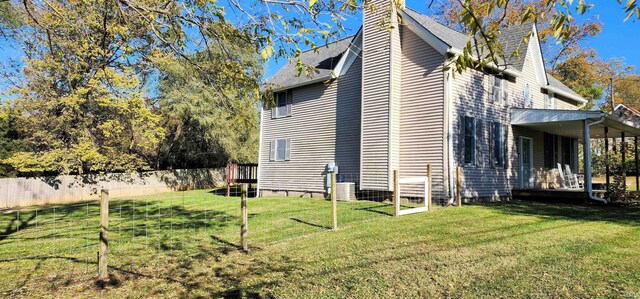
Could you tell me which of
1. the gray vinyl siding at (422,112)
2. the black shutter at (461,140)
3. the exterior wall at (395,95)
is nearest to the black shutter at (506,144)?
the black shutter at (461,140)

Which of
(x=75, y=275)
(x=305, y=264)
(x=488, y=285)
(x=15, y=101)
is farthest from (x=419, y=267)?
(x=15, y=101)

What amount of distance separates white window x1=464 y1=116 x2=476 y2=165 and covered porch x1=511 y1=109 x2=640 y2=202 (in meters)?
2.60

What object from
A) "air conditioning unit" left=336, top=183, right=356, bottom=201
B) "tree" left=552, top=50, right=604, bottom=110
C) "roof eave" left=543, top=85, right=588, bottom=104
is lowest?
"air conditioning unit" left=336, top=183, right=356, bottom=201

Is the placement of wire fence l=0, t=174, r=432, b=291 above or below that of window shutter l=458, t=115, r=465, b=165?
below

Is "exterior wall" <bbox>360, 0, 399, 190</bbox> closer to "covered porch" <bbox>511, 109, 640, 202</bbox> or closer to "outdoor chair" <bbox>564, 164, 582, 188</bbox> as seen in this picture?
"covered porch" <bbox>511, 109, 640, 202</bbox>

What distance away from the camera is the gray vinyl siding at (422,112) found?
11.8 m

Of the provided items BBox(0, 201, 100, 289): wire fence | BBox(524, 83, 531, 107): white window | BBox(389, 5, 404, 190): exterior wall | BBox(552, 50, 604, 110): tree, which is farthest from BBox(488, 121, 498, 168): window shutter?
BBox(552, 50, 604, 110): tree

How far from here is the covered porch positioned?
484 inches

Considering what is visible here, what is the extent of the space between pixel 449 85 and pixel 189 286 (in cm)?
985

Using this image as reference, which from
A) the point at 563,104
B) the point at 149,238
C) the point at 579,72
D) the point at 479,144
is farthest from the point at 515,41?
the point at 579,72

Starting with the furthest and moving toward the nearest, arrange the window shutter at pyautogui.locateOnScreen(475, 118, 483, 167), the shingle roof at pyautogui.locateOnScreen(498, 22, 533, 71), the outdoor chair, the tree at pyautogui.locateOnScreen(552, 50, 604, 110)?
the tree at pyautogui.locateOnScreen(552, 50, 604, 110) < the outdoor chair < the shingle roof at pyautogui.locateOnScreen(498, 22, 533, 71) < the window shutter at pyautogui.locateOnScreen(475, 118, 483, 167)

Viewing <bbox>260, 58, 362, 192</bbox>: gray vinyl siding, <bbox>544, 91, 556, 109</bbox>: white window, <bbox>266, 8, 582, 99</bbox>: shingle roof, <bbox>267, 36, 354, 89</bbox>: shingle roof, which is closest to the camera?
<bbox>266, 8, 582, 99</bbox>: shingle roof

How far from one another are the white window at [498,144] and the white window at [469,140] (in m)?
1.28

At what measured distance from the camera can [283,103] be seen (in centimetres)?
1697
